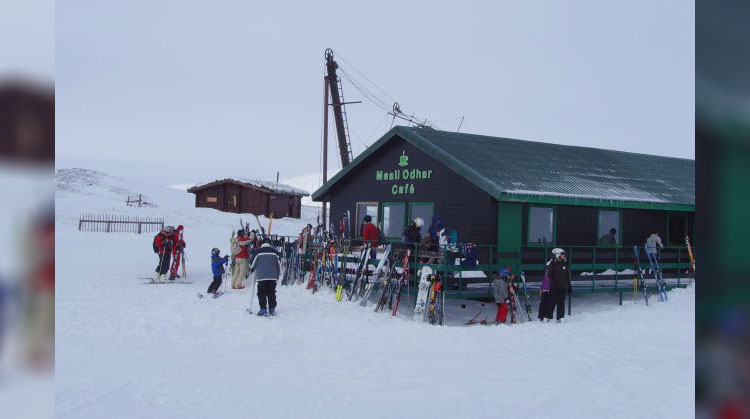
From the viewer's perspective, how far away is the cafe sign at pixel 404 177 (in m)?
18.1

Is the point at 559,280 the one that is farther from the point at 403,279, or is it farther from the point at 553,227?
the point at 553,227

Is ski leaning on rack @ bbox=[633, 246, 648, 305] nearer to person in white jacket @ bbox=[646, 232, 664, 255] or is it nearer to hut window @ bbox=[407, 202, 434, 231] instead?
person in white jacket @ bbox=[646, 232, 664, 255]

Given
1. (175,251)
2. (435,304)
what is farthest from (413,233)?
(175,251)

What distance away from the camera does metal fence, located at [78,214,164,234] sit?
3588cm

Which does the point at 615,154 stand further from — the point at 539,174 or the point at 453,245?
the point at 453,245

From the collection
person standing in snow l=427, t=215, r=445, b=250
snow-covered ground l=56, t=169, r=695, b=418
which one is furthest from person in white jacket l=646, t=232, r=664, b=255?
person standing in snow l=427, t=215, r=445, b=250

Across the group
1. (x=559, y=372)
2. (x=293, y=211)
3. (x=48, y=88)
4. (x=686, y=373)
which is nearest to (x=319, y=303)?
(x=559, y=372)

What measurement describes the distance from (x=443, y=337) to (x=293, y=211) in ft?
132

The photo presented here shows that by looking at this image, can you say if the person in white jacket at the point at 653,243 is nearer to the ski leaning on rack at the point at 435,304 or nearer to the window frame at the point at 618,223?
the window frame at the point at 618,223

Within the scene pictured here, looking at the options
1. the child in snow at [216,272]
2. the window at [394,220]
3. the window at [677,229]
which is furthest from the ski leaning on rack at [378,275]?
the window at [677,229]

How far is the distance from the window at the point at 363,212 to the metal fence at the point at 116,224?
19.3 metres

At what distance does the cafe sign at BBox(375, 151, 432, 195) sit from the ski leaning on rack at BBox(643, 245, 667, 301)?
680 centimetres

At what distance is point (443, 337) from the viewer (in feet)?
37.6

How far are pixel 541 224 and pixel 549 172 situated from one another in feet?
7.79
